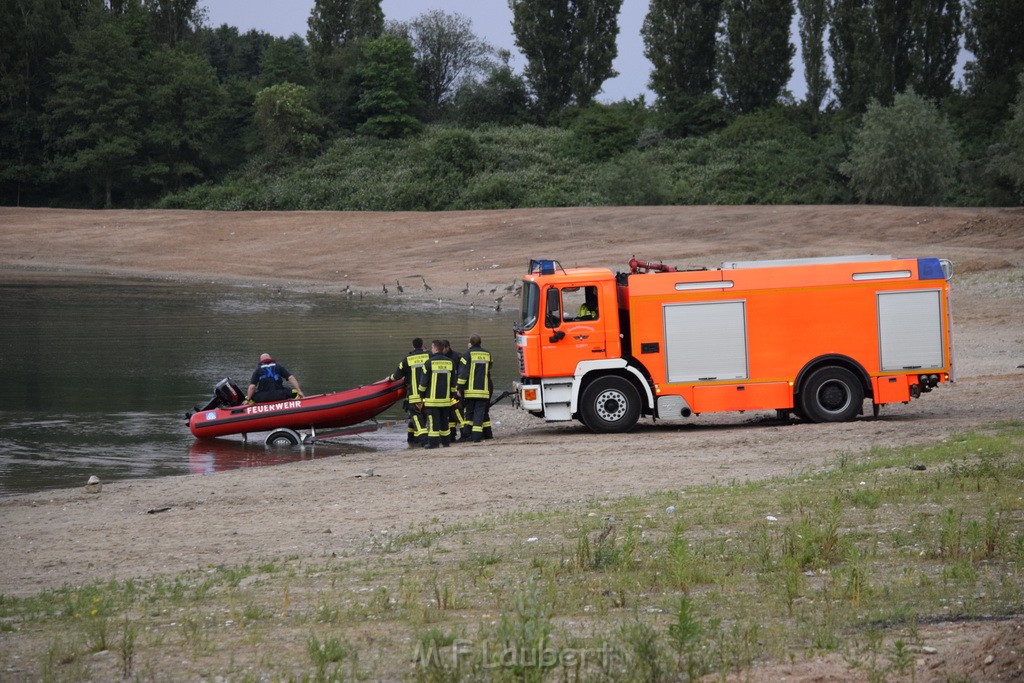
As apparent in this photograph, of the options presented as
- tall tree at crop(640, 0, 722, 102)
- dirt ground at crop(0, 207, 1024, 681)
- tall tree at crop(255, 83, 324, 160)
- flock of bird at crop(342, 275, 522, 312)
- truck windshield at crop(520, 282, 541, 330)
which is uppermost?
tall tree at crop(640, 0, 722, 102)

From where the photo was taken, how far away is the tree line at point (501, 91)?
68.8 meters

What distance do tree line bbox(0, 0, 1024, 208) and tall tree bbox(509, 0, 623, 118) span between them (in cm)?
11

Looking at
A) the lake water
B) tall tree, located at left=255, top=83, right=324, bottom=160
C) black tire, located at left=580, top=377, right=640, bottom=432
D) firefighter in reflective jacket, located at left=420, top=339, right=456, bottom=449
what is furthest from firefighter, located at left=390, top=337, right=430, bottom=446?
tall tree, located at left=255, top=83, right=324, bottom=160

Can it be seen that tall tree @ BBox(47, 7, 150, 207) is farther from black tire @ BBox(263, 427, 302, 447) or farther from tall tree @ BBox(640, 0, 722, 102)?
black tire @ BBox(263, 427, 302, 447)

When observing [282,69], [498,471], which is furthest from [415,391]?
[282,69]

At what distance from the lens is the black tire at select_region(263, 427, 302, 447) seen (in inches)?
773

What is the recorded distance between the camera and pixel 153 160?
75.5m

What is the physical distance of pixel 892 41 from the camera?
69250 mm

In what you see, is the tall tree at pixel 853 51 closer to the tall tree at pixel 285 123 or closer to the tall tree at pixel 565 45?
the tall tree at pixel 565 45

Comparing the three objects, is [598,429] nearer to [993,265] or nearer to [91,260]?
[993,265]

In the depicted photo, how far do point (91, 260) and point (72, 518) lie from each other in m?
44.1

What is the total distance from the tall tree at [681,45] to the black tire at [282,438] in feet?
199

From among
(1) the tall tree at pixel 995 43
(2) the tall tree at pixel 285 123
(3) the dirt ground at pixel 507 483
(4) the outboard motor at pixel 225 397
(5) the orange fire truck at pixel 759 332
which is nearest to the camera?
(3) the dirt ground at pixel 507 483

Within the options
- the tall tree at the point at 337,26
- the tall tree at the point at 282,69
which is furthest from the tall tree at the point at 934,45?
the tall tree at the point at 282,69
